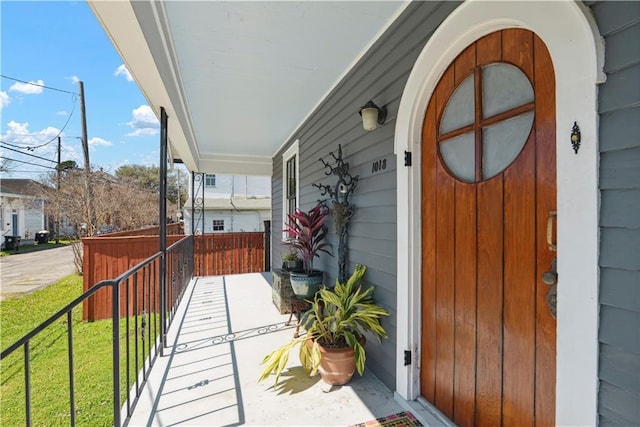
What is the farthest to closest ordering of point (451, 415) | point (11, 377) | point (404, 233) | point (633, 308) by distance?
point (11, 377)
point (404, 233)
point (451, 415)
point (633, 308)

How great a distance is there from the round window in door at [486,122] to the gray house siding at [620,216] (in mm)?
332

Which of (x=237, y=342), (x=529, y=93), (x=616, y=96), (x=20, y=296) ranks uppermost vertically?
(x=529, y=93)

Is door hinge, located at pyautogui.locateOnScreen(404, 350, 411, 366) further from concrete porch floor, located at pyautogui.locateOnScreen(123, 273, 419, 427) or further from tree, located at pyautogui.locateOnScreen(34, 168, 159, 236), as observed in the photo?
tree, located at pyautogui.locateOnScreen(34, 168, 159, 236)

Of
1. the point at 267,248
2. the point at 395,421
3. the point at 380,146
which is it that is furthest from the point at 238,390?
the point at 267,248

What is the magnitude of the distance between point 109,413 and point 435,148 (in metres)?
3.27

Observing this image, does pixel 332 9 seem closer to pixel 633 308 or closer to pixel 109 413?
pixel 633 308

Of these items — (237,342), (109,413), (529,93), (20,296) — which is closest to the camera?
(529,93)

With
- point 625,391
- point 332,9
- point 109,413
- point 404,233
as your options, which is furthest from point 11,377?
point 625,391

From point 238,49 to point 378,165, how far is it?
1488 millimetres

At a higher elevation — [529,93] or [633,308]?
[529,93]

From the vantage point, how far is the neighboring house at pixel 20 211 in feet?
55.1

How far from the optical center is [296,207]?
17.3 ft

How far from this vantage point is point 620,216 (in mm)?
1026

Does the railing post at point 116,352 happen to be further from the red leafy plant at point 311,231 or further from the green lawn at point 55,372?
the red leafy plant at point 311,231
